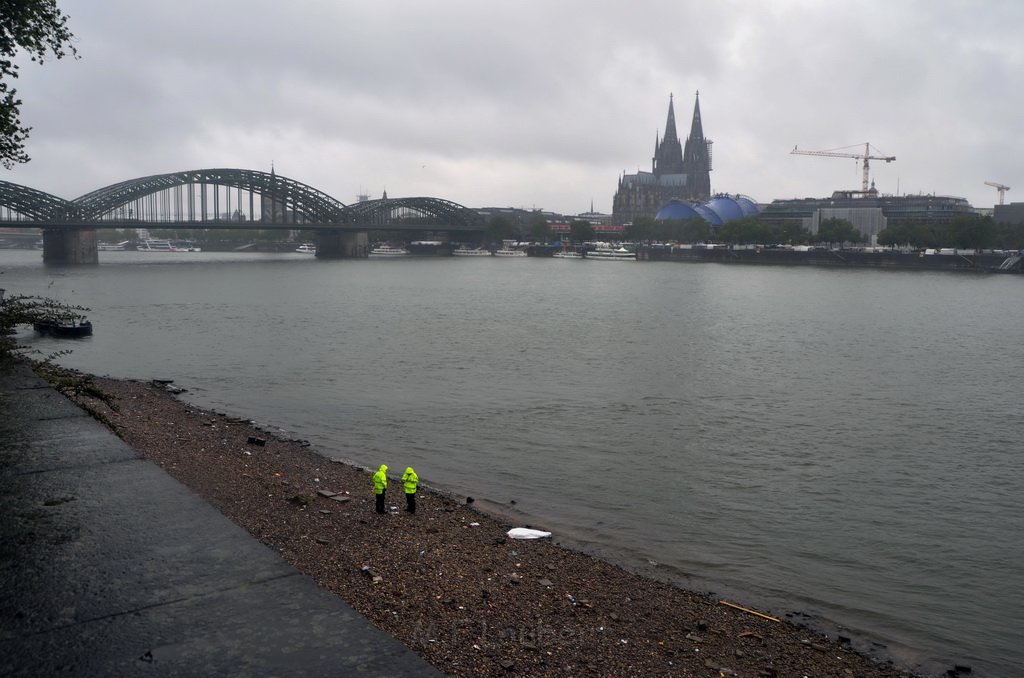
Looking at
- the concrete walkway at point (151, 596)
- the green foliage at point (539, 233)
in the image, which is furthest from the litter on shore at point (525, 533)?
the green foliage at point (539, 233)

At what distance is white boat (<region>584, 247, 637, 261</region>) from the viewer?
136m

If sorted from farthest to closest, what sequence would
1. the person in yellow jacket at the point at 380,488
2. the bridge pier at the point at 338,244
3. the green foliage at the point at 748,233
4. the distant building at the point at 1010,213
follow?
1. the green foliage at the point at 748,233
2. the distant building at the point at 1010,213
3. the bridge pier at the point at 338,244
4. the person in yellow jacket at the point at 380,488

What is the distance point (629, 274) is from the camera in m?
92.1

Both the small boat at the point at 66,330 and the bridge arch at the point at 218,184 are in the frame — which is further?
the bridge arch at the point at 218,184

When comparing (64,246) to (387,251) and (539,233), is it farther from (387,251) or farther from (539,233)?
(539,233)

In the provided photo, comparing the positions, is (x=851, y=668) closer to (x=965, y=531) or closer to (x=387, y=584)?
(x=387, y=584)

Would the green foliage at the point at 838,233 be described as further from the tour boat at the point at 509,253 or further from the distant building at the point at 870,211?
the tour boat at the point at 509,253

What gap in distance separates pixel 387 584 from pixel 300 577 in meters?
5.06

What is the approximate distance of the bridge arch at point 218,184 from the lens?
372 feet

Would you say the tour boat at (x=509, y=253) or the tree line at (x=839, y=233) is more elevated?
the tree line at (x=839, y=233)

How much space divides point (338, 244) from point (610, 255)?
1786 inches

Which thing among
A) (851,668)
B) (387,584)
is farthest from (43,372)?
(851,668)

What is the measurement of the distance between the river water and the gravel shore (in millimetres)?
1025

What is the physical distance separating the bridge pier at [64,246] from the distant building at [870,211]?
108 metres
